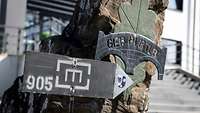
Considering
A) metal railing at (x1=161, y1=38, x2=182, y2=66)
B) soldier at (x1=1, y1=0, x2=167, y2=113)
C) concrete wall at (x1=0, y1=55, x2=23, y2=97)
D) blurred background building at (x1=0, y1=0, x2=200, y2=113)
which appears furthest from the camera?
metal railing at (x1=161, y1=38, x2=182, y2=66)

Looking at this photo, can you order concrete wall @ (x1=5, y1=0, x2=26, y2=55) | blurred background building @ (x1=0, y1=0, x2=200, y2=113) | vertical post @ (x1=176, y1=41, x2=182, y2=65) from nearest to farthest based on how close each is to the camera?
1. blurred background building @ (x1=0, y1=0, x2=200, y2=113)
2. concrete wall @ (x1=5, y1=0, x2=26, y2=55)
3. vertical post @ (x1=176, y1=41, x2=182, y2=65)

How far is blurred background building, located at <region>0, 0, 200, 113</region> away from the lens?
14.5m

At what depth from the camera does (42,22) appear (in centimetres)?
2148

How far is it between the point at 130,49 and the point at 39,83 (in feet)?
5.39

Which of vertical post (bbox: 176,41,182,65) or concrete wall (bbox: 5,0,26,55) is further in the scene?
vertical post (bbox: 176,41,182,65)

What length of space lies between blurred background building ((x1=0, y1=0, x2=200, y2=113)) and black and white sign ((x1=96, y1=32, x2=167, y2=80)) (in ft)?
19.1

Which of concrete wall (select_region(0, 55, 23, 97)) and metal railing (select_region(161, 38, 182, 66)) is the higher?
metal railing (select_region(161, 38, 182, 66))

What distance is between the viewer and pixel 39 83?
205 inches

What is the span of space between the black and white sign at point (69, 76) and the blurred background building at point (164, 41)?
6638mm

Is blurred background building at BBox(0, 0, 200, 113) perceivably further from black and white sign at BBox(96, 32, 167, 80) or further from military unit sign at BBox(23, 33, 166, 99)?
military unit sign at BBox(23, 33, 166, 99)

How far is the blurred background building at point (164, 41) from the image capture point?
47.5 feet

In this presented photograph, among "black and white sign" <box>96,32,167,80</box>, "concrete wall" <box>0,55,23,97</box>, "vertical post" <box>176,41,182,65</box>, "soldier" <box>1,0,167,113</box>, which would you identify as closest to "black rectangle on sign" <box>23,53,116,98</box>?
"black and white sign" <box>96,32,167,80</box>

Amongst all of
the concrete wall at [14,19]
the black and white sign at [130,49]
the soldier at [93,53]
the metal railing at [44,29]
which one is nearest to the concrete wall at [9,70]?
the concrete wall at [14,19]

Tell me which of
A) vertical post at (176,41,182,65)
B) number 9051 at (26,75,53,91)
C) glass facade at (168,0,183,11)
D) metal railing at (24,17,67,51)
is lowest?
number 9051 at (26,75,53,91)
